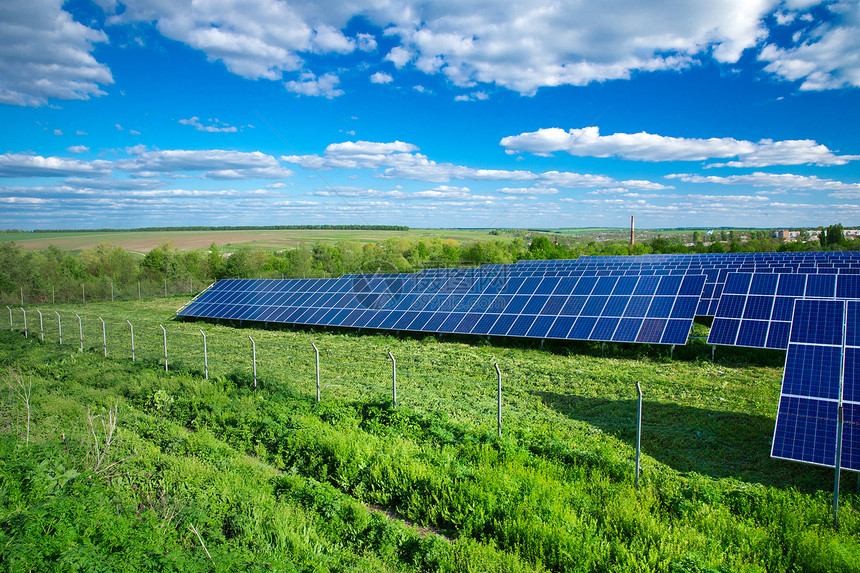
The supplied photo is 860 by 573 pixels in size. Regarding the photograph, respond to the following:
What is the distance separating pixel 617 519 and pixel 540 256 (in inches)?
3266

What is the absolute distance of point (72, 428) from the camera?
33.1 ft

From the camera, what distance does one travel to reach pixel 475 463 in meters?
8.69

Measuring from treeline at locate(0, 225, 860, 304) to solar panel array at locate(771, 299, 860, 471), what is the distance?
5334cm

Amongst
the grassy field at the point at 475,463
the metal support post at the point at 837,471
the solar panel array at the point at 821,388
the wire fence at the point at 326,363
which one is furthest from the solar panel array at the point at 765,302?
the metal support post at the point at 837,471

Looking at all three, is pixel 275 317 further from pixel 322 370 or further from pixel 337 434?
pixel 337 434

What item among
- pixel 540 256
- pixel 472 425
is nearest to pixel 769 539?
pixel 472 425

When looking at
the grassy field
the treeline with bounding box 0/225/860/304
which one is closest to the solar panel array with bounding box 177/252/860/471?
the grassy field

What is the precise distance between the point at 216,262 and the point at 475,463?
77.2 metres

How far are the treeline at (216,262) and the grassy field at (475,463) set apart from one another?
4207 centimetres

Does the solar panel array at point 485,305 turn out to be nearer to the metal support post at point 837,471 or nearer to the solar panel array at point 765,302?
the solar panel array at point 765,302

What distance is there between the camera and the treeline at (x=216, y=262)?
52.1m

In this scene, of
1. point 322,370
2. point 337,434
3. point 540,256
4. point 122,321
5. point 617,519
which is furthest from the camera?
point 540,256

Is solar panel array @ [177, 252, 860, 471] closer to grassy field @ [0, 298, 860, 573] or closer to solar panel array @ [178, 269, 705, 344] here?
solar panel array @ [178, 269, 705, 344]

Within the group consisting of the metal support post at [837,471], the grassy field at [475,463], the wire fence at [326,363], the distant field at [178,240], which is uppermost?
the distant field at [178,240]
